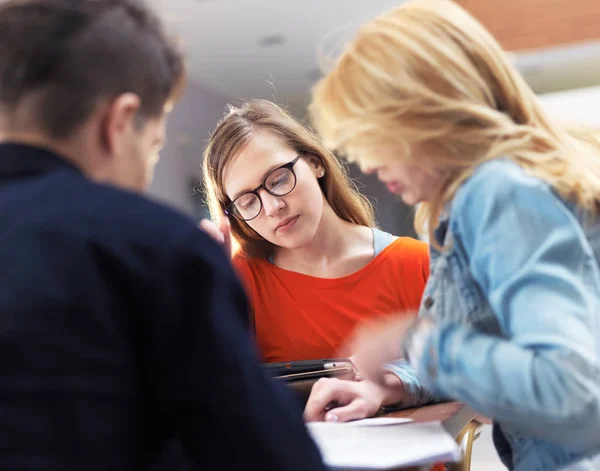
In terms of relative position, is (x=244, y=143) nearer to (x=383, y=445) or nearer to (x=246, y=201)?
(x=246, y=201)

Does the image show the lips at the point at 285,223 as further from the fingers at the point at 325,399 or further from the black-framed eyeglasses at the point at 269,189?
the fingers at the point at 325,399

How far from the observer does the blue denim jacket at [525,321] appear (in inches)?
Answer: 30.7

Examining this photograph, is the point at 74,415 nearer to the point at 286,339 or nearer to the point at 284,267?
the point at 286,339

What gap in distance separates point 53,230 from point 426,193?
0.55 m

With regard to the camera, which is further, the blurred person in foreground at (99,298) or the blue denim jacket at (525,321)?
the blue denim jacket at (525,321)

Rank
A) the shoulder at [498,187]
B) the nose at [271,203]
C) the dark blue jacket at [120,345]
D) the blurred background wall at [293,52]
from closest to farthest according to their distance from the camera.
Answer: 1. the dark blue jacket at [120,345]
2. the shoulder at [498,187]
3. the nose at [271,203]
4. the blurred background wall at [293,52]

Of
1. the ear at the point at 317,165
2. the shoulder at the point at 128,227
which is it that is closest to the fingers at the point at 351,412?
the shoulder at the point at 128,227

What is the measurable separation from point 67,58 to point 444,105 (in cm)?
46

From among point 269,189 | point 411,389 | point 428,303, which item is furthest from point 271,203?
point 428,303

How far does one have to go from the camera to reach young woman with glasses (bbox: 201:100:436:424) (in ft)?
5.58

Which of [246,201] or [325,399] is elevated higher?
[246,201]

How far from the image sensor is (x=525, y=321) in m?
0.80

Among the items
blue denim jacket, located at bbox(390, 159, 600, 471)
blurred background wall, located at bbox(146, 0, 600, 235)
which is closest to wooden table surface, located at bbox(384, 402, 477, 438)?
blue denim jacket, located at bbox(390, 159, 600, 471)

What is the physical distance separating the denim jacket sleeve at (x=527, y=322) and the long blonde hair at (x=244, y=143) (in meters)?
0.92
